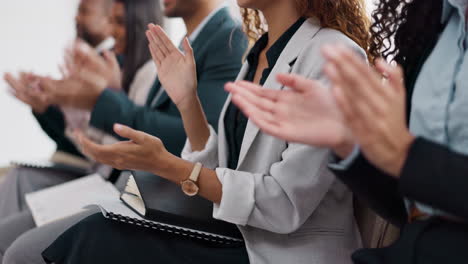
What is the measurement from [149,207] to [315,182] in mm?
293

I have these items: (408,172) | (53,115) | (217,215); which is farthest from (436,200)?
(53,115)

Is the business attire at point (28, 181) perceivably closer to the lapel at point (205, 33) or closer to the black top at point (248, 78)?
the lapel at point (205, 33)

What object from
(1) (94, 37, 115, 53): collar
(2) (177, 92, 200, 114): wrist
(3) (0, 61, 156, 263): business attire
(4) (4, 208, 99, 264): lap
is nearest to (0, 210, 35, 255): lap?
(3) (0, 61, 156, 263): business attire

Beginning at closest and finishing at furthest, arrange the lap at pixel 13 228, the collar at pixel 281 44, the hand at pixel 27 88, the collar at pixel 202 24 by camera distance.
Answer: the collar at pixel 281 44, the lap at pixel 13 228, the collar at pixel 202 24, the hand at pixel 27 88

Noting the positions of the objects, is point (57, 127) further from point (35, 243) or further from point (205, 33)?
point (35, 243)

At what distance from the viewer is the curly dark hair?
36.7 inches

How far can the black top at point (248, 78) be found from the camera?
116cm

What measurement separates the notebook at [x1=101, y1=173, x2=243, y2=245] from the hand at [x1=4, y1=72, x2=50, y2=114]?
0.75 m

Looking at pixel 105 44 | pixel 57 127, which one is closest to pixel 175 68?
pixel 57 127

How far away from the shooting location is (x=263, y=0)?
1.15m

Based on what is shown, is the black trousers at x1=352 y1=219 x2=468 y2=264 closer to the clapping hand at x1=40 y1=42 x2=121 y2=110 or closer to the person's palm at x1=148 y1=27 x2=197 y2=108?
the person's palm at x1=148 y1=27 x2=197 y2=108

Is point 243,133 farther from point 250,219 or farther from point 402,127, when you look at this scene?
point 402,127

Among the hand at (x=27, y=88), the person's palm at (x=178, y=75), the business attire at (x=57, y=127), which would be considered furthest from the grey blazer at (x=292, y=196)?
the business attire at (x=57, y=127)

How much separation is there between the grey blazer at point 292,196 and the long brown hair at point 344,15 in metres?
0.02
